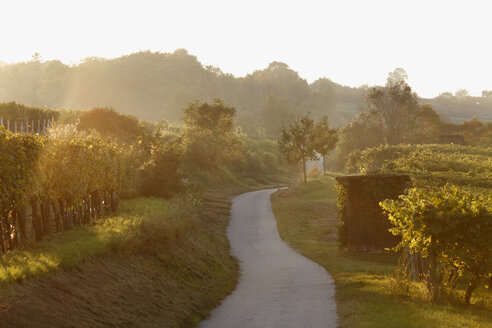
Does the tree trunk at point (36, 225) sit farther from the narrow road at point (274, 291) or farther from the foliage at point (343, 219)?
the foliage at point (343, 219)

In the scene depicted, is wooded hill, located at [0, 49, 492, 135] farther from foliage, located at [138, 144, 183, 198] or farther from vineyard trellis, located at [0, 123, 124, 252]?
vineyard trellis, located at [0, 123, 124, 252]

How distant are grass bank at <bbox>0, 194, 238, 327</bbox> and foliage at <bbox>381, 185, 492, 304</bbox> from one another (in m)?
6.57

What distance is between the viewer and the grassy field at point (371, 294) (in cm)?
1153

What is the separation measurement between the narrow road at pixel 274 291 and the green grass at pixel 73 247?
12.4 feet

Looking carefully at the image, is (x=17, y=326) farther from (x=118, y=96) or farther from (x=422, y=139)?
(x=118, y=96)

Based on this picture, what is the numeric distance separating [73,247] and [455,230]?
1010 cm

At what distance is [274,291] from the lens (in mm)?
16750

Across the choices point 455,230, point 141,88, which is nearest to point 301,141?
point 455,230

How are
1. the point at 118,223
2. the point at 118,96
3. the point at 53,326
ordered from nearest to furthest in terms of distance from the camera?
the point at 53,326 < the point at 118,223 < the point at 118,96

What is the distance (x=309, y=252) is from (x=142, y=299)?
13841 millimetres

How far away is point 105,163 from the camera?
20.3 meters

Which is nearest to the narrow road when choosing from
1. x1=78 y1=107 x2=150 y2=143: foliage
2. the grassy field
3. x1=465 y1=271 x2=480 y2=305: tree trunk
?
the grassy field

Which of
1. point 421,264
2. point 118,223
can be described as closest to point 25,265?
point 118,223

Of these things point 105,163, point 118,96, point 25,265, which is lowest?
point 25,265
